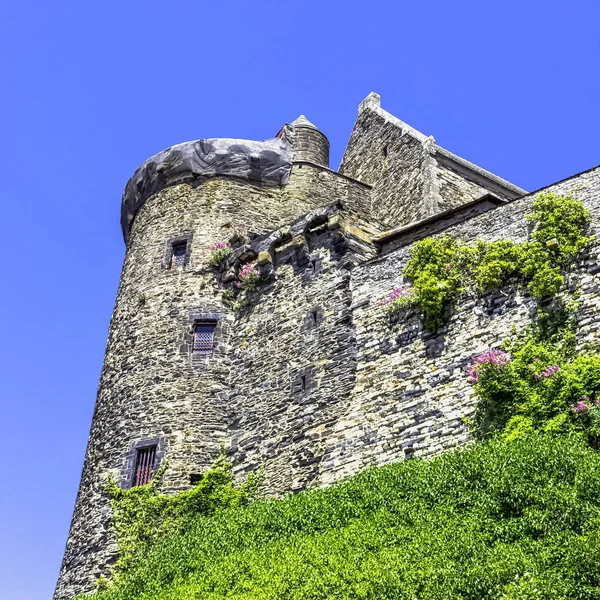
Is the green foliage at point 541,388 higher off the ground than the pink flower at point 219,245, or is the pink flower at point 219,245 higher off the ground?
the pink flower at point 219,245

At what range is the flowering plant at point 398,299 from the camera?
15.7 metres

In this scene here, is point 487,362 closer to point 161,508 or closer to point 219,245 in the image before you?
point 161,508

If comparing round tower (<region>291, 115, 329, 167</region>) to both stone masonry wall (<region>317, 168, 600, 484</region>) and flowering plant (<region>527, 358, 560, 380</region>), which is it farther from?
flowering plant (<region>527, 358, 560, 380</region>)

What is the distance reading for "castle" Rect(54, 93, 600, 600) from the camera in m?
14.7

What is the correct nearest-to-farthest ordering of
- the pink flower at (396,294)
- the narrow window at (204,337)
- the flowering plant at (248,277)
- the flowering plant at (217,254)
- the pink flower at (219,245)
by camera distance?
the pink flower at (396,294)
the narrow window at (204,337)
the flowering plant at (248,277)
the flowering plant at (217,254)
the pink flower at (219,245)

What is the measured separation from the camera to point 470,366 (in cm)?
1410

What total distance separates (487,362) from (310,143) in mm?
11601

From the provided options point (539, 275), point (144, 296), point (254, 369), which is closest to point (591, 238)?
point (539, 275)

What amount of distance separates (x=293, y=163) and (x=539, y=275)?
9.35 meters

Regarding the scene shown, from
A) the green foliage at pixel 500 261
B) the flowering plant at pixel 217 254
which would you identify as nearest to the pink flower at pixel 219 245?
the flowering plant at pixel 217 254

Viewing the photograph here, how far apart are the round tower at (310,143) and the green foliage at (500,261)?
809cm

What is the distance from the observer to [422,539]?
36.3ft

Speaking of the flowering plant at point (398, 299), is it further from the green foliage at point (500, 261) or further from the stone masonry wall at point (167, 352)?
the stone masonry wall at point (167, 352)

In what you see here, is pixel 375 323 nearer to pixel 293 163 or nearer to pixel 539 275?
pixel 539 275
